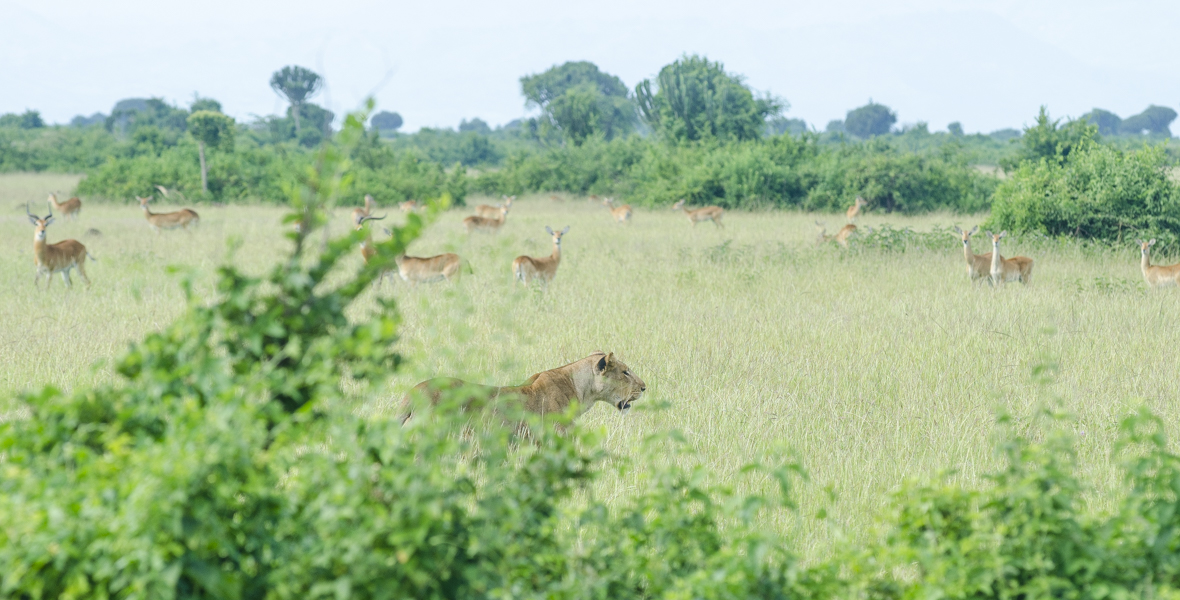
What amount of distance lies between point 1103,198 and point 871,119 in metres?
110

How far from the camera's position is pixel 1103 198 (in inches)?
607

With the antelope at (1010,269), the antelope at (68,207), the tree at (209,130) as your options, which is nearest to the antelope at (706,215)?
the antelope at (1010,269)

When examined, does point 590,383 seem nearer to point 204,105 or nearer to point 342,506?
point 342,506

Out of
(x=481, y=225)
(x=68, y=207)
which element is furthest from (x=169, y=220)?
(x=481, y=225)

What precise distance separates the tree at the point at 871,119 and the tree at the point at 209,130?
98272 millimetres

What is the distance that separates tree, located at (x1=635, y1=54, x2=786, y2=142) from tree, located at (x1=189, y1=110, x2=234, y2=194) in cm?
1613

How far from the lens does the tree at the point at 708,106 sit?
35531 mm

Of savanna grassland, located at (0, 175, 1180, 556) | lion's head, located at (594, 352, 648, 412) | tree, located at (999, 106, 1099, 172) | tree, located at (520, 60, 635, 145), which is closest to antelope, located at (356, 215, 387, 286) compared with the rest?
savanna grassland, located at (0, 175, 1180, 556)

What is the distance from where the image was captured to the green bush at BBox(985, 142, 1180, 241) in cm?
1531

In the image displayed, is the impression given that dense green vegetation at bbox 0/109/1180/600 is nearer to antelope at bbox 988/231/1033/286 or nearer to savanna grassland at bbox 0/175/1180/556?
savanna grassland at bbox 0/175/1180/556

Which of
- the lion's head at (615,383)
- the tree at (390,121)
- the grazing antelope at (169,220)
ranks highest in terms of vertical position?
the tree at (390,121)

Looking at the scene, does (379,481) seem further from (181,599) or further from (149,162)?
(149,162)

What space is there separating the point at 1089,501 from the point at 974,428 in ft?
4.35

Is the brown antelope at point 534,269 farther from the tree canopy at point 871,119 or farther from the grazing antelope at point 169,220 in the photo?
the tree canopy at point 871,119
